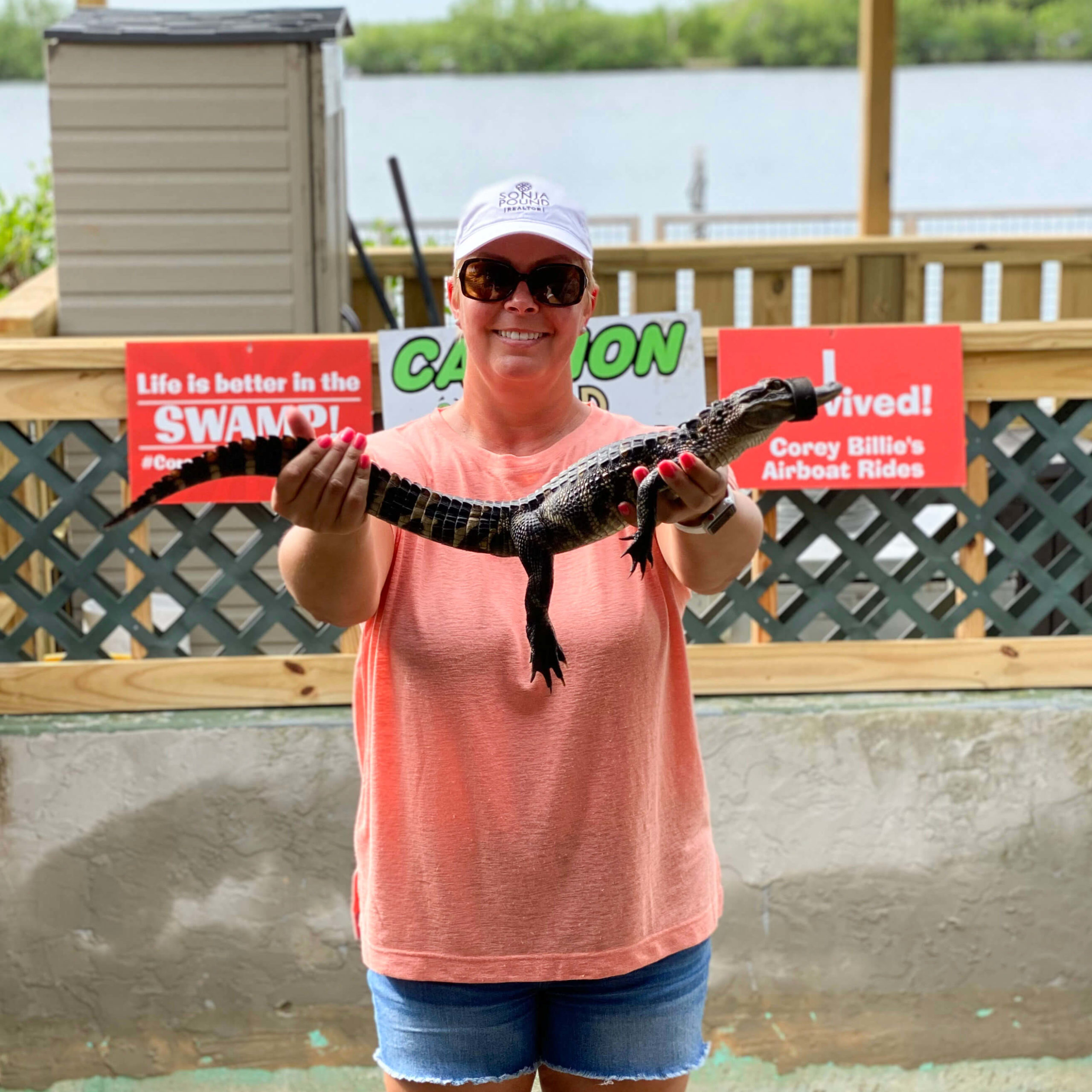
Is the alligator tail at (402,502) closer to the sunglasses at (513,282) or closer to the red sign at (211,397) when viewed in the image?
the sunglasses at (513,282)

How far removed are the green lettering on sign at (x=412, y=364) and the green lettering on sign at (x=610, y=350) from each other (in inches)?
15.9

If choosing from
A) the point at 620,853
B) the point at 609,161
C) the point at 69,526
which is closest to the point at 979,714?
the point at 620,853

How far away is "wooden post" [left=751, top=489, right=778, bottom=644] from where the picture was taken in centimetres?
366

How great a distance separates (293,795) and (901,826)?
1594 mm

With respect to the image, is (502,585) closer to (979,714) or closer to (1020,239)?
(979,714)

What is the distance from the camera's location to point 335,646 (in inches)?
147

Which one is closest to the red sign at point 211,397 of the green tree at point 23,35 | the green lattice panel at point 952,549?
the green lattice panel at point 952,549

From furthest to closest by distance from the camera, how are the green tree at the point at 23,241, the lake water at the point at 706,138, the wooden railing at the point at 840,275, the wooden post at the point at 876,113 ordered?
the lake water at the point at 706,138 → the green tree at the point at 23,241 → the wooden railing at the point at 840,275 → the wooden post at the point at 876,113

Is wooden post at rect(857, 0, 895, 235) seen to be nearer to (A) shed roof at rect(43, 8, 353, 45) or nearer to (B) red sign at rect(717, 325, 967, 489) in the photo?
(A) shed roof at rect(43, 8, 353, 45)

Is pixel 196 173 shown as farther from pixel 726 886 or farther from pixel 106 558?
pixel 726 886

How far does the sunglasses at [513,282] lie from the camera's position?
72.2 inches

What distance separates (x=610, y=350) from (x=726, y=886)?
1.44 m

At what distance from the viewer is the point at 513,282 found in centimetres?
183

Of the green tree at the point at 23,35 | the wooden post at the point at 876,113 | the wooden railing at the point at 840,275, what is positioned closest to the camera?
the wooden post at the point at 876,113
